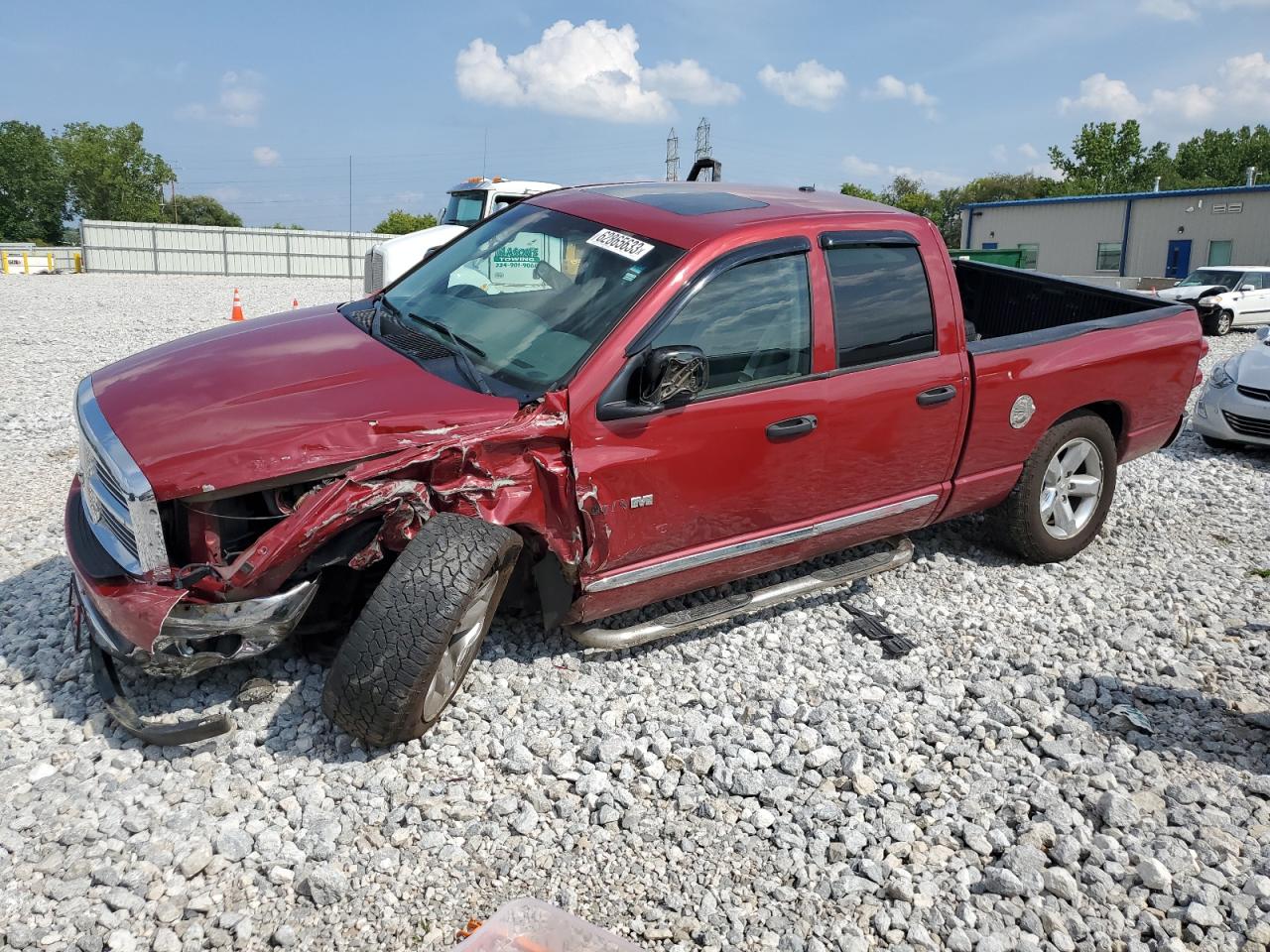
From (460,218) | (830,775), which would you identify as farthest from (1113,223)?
(830,775)

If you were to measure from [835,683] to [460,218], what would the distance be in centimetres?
1274

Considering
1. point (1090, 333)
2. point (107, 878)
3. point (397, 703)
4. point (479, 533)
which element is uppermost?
point (1090, 333)

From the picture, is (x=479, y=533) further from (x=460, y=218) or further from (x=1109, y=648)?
(x=460, y=218)

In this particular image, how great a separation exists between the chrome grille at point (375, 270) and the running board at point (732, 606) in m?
11.6

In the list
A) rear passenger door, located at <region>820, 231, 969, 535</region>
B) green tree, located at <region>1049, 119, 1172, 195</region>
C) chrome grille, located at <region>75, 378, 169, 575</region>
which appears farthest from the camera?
green tree, located at <region>1049, 119, 1172, 195</region>

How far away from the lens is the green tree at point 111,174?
265 ft

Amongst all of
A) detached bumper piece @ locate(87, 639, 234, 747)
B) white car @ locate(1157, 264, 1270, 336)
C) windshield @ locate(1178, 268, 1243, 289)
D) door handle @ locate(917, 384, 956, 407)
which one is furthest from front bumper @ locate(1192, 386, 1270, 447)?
windshield @ locate(1178, 268, 1243, 289)

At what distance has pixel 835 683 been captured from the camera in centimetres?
417

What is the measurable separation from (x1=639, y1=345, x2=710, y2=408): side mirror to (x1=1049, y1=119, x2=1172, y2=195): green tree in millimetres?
73473

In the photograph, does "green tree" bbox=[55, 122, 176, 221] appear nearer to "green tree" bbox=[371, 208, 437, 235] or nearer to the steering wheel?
"green tree" bbox=[371, 208, 437, 235]

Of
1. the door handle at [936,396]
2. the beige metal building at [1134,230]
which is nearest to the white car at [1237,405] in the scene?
the door handle at [936,396]

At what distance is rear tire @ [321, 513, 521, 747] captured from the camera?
327cm

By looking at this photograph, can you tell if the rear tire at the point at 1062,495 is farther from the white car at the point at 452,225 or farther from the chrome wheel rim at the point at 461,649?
the white car at the point at 452,225

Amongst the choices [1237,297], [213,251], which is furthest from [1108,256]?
[213,251]
